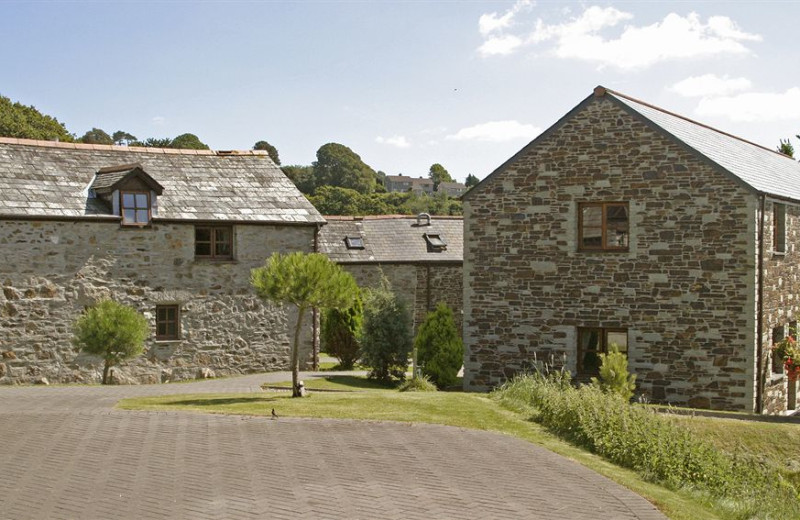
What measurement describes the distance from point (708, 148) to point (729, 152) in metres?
2.15

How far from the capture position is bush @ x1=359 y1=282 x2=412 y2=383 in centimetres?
2411

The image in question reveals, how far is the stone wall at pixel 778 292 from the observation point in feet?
66.5

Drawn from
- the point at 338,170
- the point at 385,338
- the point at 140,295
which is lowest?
the point at 385,338

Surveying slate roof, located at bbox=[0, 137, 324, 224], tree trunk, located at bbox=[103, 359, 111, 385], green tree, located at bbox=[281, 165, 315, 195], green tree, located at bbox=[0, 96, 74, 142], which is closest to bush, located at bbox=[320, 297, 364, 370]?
slate roof, located at bbox=[0, 137, 324, 224]

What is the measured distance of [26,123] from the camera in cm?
4953

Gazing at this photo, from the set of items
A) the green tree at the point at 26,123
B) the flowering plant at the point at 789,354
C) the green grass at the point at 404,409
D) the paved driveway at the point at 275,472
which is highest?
the green tree at the point at 26,123

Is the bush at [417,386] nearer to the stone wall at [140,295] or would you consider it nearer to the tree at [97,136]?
the stone wall at [140,295]

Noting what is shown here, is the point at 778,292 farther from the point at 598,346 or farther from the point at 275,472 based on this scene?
the point at 275,472

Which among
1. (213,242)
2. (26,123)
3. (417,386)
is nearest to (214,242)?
(213,242)

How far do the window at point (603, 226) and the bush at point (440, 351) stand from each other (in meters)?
4.29

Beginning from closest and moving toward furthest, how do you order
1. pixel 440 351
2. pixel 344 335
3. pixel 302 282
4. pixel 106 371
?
pixel 302 282 < pixel 106 371 < pixel 440 351 < pixel 344 335

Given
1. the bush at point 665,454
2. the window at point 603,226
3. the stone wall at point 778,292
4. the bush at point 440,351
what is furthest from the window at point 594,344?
the bush at point 665,454

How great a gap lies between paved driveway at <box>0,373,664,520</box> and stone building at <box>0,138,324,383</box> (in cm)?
797

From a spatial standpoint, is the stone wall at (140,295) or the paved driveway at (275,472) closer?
the paved driveway at (275,472)
